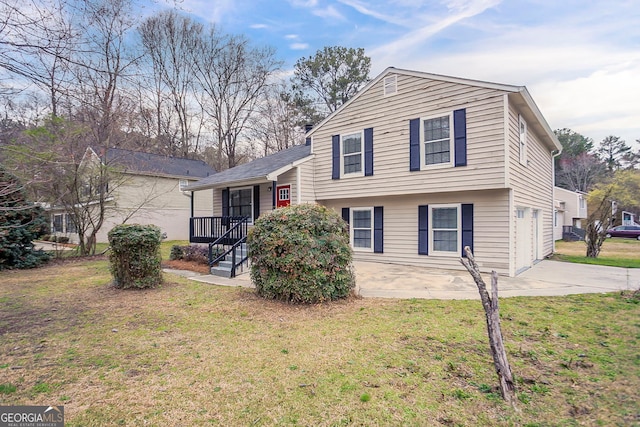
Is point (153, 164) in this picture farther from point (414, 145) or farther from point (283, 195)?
point (414, 145)

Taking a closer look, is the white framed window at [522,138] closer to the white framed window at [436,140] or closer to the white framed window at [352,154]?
the white framed window at [436,140]

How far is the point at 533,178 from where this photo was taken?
10.7 metres

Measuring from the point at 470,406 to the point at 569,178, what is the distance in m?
47.8

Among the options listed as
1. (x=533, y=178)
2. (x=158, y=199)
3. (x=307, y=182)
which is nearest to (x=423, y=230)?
(x=307, y=182)

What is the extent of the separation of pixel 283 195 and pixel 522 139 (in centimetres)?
791

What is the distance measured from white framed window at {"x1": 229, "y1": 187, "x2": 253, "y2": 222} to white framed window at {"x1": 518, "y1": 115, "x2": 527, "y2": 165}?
30.5ft

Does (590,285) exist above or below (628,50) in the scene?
below

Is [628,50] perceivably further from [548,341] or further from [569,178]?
[569,178]

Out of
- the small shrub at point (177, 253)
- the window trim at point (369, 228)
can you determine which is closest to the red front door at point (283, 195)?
the window trim at point (369, 228)

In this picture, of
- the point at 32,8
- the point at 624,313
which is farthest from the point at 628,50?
the point at 32,8

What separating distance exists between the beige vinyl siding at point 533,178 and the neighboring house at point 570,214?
11.5 metres

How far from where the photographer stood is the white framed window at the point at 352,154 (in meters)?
10.7

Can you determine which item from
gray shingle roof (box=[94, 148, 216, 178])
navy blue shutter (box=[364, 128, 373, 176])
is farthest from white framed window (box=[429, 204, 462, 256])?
gray shingle roof (box=[94, 148, 216, 178])

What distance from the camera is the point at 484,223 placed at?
28.2 ft
